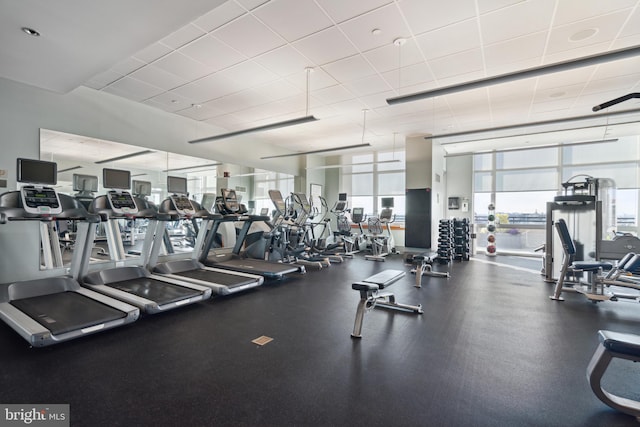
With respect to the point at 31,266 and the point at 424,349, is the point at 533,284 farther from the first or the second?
the point at 31,266

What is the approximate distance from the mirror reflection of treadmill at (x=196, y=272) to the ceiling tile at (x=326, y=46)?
317 centimetres

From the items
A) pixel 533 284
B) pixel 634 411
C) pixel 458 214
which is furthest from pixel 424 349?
pixel 458 214

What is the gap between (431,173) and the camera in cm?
872

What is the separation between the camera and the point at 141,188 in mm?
6395

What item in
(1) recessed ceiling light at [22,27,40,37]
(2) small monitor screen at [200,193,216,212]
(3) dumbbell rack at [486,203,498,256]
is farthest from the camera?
(3) dumbbell rack at [486,203,498,256]

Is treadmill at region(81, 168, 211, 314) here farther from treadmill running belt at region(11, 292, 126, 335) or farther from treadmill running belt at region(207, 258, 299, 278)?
treadmill running belt at region(207, 258, 299, 278)

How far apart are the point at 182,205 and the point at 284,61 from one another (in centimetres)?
293

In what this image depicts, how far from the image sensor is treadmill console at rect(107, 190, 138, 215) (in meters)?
4.45

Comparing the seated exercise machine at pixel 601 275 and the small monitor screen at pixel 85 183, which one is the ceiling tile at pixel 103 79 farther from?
the seated exercise machine at pixel 601 275

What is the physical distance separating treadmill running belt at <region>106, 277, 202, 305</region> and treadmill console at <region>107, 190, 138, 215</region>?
105 centimetres

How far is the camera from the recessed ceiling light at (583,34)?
3.72 metres

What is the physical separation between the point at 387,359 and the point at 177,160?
659cm

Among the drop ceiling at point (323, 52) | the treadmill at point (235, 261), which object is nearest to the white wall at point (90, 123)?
the drop ceiling at point (323, 52)

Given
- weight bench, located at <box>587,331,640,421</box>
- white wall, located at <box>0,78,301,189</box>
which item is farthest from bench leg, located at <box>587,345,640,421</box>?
white wall, located at <box>0,78,301,189</box>
